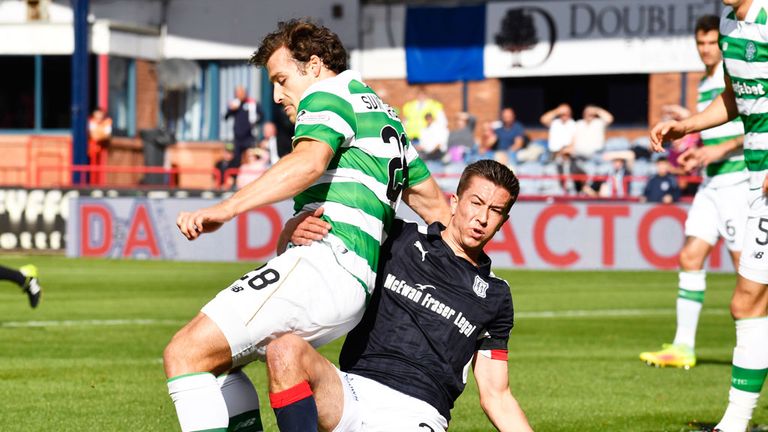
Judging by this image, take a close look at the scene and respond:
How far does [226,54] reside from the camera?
38.0m

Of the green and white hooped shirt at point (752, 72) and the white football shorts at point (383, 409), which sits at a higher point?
the green and white hooped shirt at point (752, 72)

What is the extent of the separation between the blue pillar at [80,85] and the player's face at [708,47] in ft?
64.4

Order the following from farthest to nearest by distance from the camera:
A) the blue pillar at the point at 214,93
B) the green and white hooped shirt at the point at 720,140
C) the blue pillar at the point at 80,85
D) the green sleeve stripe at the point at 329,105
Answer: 1. the blue pillar at the point at 214,93
2. the blue pillar at the point at 80,85
3. the green and white hooped shirt at the point at 720,140
4. the green sleeve stripe at the point at 329,105

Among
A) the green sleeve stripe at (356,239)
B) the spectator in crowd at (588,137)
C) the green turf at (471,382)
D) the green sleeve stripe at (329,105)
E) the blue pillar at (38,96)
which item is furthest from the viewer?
the blue pillar at (38,96)

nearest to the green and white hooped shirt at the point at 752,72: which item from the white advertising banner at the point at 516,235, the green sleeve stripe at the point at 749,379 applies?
the green sleeve stripe at the point at 749,379

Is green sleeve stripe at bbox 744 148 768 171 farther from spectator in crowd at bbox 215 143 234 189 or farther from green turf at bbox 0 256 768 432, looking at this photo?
spectator in crowd at bbox 215 143 234 189

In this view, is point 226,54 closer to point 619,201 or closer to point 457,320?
point 619,201

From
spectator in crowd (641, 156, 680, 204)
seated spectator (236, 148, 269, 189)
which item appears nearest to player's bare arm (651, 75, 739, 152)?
spectator in crowd (641, 156, 680, 204)

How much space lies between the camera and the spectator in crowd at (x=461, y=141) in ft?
92.4

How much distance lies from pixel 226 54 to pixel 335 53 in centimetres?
3242

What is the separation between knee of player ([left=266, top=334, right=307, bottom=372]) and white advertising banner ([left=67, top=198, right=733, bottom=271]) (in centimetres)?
1558

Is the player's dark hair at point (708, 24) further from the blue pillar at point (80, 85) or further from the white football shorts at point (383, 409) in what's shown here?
the blue pillar at point (80, 85)

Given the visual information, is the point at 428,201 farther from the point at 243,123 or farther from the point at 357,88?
the point at 243,123

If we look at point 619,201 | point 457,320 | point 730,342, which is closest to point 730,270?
point 619,201
